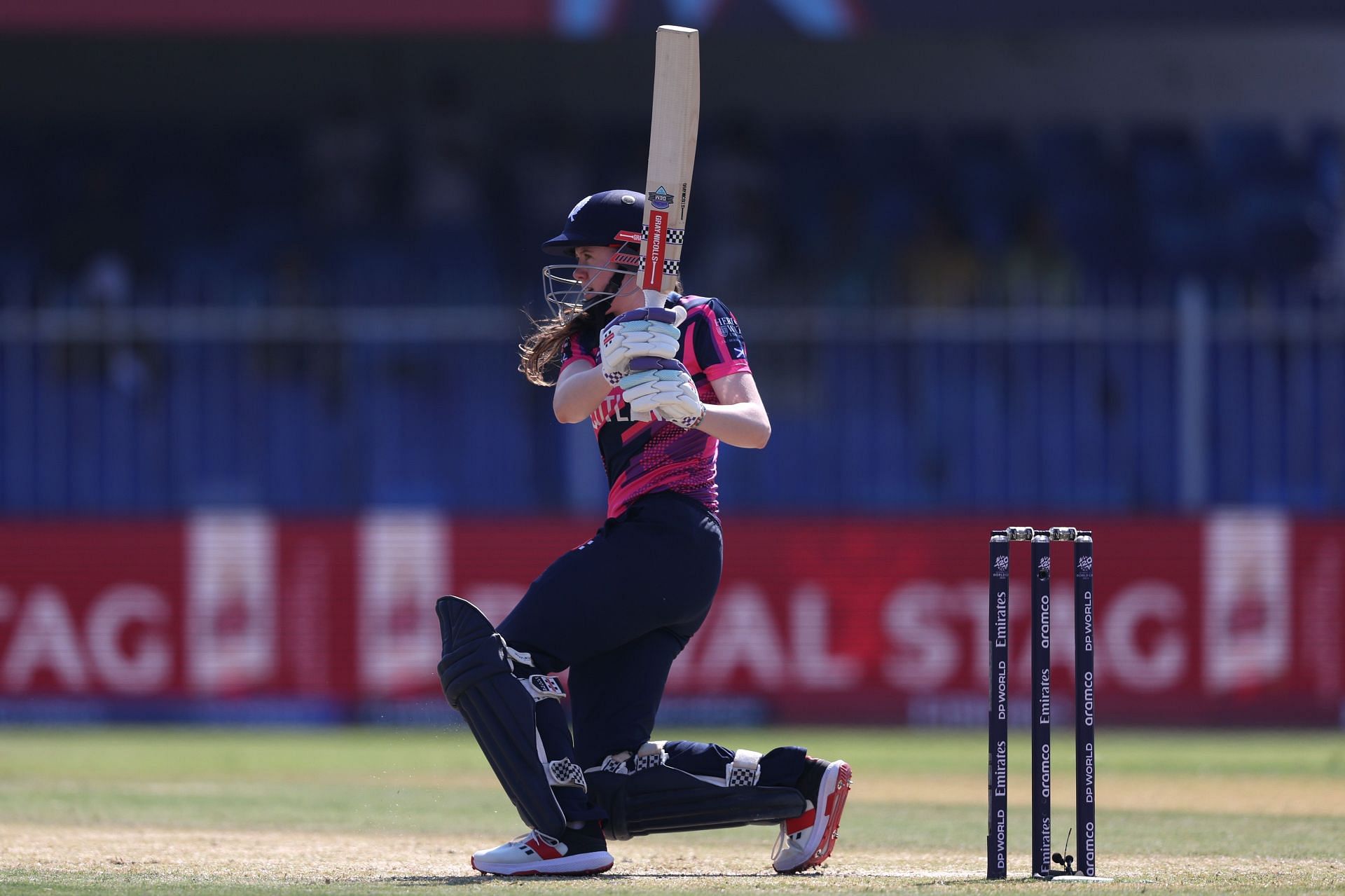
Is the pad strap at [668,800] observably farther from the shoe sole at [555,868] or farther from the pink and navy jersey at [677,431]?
the pink and navy jersey at [677,431]

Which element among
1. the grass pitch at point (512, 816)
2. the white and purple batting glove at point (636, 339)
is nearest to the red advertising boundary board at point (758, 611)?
the grass pitch at point (512, 816)

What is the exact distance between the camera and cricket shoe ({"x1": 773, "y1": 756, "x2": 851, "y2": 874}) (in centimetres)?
506

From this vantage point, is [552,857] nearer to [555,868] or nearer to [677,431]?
[555,868]

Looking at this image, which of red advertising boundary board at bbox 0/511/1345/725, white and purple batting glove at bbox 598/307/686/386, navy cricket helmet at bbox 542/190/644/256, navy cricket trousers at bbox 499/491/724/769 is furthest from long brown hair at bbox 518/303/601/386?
red advertising boundary board at bbox 0/511/1345/725

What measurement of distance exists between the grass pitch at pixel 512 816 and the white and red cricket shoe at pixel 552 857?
0.05 metres

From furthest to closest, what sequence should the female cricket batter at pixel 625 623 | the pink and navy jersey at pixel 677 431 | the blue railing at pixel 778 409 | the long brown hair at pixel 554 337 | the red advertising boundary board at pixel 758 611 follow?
1. the blue railing at pixel 778 409
2. the red advertising boundary board at pixel 758 611
3. the long brown hair at pixel 554 337
4. the pink and navy jersey at pixel 677 431
5. the female cricket batter at pixel 625 623

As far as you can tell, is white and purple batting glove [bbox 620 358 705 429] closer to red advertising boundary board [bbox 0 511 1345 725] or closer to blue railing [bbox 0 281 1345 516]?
red advertising boundary board [bbox 0 511 1345 725]

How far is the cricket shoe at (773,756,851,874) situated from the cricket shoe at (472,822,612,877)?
494mm

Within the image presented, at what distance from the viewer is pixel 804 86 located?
679 inches

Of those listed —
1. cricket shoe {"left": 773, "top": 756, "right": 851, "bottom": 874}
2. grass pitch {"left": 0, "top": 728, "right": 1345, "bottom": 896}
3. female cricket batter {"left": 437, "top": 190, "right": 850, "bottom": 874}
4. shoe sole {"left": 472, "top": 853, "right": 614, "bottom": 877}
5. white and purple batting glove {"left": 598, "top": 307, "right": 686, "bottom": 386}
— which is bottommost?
grass pitch {"left": 0, "top": 728, "right": 1345, "bottom": 896}

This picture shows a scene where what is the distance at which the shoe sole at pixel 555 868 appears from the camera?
4957 millimetres

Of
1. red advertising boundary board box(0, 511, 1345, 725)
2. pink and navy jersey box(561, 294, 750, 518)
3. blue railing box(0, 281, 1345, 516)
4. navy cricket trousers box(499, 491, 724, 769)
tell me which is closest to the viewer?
navy cricket trousers box(499, 491, 724, 769)

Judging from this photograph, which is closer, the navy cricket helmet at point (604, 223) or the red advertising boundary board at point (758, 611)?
the navy cricket helmet at point (604, 223)

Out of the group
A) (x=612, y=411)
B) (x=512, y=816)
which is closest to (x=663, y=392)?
(x=612, y=411)
